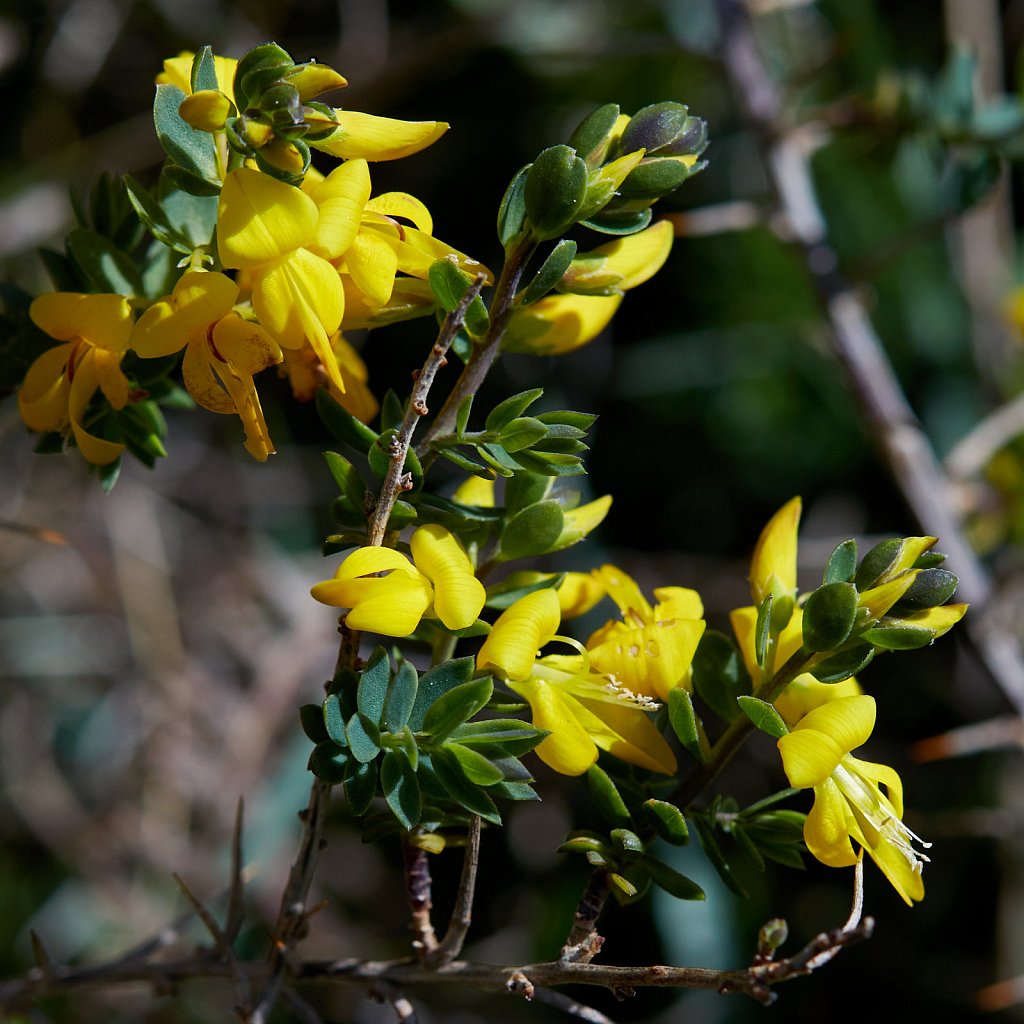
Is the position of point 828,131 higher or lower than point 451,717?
higher

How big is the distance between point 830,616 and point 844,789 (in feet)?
0.38

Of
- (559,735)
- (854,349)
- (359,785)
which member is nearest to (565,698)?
(559,735)

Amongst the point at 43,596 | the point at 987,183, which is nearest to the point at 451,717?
the point at 987,183

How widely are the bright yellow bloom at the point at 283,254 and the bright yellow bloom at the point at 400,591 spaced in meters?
0.11

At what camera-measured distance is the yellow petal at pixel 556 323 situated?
80cm

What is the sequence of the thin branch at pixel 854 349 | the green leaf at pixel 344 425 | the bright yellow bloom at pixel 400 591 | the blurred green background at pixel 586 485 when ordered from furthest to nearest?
the blurred green background at pixel 586 485
the thin branch at pixel 854 349
the green leaf at pixel 344 425
the bright yellow bloom at pixel 400 591

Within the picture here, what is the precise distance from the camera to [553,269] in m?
0.68

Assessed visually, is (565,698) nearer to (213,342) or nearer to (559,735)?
(559,735)

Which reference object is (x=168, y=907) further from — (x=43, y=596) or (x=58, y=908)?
(x=43, y=596)

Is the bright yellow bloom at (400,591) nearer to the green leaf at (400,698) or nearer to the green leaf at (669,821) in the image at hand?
the green leaf at (400,698)

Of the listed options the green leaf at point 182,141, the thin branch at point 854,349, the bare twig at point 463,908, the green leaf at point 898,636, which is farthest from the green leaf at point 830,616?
the thin branch at point 854,349

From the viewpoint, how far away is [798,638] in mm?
730

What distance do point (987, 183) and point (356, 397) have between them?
0.91 m

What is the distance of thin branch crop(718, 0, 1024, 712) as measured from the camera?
4.67 ft
